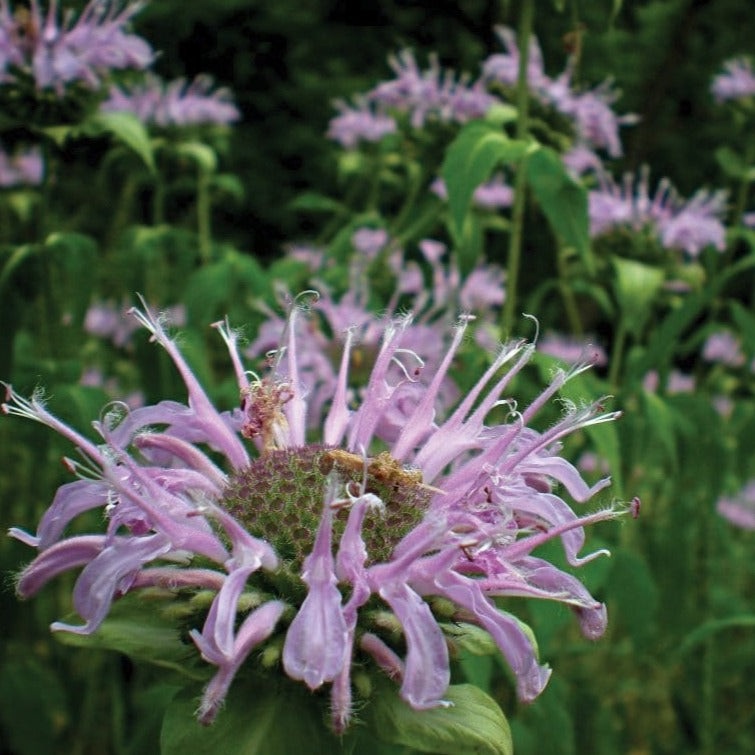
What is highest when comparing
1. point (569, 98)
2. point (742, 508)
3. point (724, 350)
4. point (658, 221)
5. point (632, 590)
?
point (569, 98)

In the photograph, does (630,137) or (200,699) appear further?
(630,137)

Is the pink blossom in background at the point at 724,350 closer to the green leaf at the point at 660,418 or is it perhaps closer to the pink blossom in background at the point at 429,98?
the pink blossom in background at the point at 429,98

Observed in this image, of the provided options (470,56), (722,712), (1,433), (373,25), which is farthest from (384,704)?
(373,25)

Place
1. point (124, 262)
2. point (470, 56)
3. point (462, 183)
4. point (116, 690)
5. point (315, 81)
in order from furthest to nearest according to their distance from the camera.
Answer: point (315, 81), point (470, 56), point (124, 262), point (116, 690), point (462, 183)

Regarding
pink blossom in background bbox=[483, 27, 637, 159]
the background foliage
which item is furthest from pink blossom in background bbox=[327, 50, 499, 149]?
the background foliage

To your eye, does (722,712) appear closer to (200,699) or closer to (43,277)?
(43,277)

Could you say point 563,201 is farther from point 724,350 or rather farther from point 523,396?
point 724,350

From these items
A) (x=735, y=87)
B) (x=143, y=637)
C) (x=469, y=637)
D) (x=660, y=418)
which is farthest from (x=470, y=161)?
(x=735, y=87)
